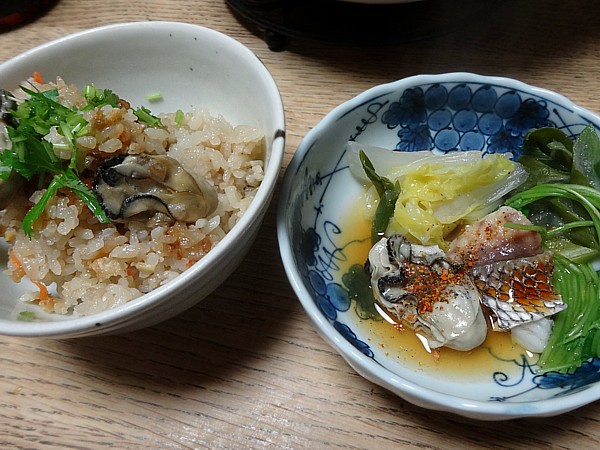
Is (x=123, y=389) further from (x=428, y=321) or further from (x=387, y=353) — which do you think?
(x=428, y=321)

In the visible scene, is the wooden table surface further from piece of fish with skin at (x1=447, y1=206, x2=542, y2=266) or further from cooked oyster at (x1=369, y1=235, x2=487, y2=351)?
piece of fish with skin at (x1=447, y1=206, x2=542, y2=266)

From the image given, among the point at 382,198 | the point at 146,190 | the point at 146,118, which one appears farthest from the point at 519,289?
the point at 146,118

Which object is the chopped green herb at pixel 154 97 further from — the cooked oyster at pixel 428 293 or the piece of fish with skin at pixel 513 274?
the piece of fish with skin at pixel 513 274

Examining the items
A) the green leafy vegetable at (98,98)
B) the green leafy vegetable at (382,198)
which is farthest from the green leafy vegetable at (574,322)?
the green leafy vegetable at (98,98)

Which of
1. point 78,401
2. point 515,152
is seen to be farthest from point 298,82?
point 78,401

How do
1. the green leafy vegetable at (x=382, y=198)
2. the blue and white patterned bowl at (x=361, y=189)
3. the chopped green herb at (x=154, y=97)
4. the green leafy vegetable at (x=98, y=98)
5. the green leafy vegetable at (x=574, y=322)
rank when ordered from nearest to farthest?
the blue and white patterned bowl at (x=361, y=189) < the green leafy vegetable at (x=574, y=322) < the green leafy vegetable at (x=98, y=98) < the green leafy vegetable at (x=382, y=198) < the chopped green herb at (x=154, y=97)

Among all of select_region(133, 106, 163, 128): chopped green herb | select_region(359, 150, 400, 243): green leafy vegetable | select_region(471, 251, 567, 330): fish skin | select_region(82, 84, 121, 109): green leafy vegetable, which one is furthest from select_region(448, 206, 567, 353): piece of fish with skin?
select_region(82, 84, 121, 109): green leafy vegetable
